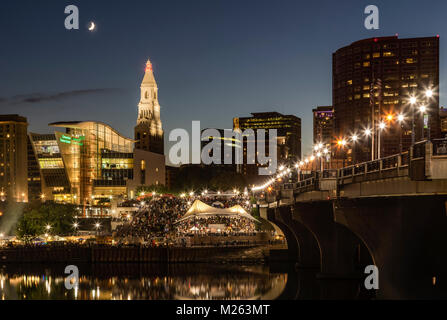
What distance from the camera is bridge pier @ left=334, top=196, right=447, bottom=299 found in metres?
37.9

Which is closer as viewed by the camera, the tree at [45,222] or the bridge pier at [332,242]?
the bridge pier at [332,242]

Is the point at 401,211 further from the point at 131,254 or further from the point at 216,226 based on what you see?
the point at 216,226

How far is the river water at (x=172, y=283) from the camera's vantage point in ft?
193

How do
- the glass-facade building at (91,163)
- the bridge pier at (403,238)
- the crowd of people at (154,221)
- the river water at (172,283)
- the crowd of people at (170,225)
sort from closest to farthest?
the bridge pier at (403,238) < the river water at (172,283) < the crowd of people at (170,225) < the crowd of people at (154,221) < the glass-facade building at (91,163)

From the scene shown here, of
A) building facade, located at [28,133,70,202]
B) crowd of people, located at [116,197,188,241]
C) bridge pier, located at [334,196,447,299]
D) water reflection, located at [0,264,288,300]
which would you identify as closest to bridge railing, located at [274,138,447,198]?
bridge pier, located at [334,196,447,299]

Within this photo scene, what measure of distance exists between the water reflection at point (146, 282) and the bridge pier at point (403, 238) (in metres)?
18.1

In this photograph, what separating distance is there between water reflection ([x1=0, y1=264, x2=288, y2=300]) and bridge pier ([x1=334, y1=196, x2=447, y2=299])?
18.1 meters

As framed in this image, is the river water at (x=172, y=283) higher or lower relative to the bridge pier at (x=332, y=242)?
lower

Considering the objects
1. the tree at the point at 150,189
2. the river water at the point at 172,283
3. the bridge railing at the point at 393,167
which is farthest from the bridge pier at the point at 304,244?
the tree at the point at 150,189

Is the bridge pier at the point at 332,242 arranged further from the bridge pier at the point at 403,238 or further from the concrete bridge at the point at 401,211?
the bridge pier at the point at 403,238

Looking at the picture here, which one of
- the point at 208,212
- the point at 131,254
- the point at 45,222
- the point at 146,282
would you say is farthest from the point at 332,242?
the point at 45,222
